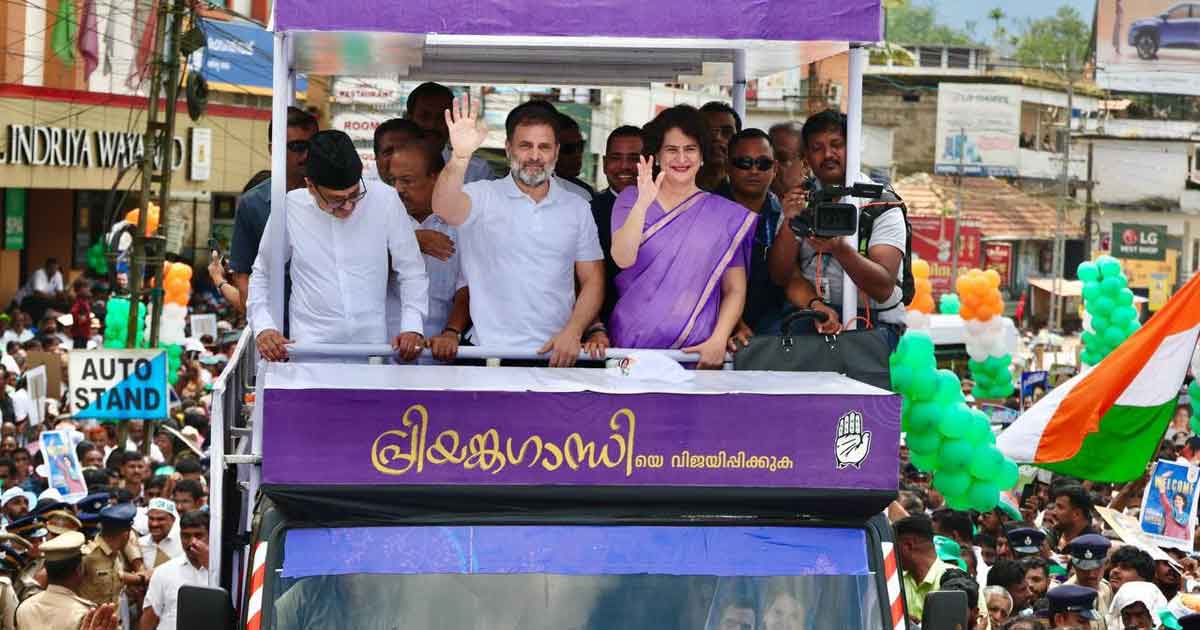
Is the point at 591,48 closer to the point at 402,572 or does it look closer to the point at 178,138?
the point at 402,572

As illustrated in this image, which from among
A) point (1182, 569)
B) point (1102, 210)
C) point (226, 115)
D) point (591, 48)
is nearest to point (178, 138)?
point (226, 115)

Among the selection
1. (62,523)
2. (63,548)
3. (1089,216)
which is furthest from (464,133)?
(1089,216)

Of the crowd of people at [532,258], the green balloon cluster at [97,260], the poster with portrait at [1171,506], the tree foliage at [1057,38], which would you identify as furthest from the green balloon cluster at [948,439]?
the tree foliage at [1057,38]

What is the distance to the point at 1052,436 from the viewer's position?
1519 centimetres

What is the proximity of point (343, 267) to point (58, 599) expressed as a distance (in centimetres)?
355

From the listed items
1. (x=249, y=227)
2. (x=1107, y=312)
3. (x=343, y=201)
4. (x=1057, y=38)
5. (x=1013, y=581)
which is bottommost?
(x=1013, y=581)

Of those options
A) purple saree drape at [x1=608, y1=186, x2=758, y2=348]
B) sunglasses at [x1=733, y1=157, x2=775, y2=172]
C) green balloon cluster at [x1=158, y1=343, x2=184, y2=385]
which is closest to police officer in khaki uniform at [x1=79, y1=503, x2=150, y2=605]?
sunglasses at [x1=733, y1=157, x2=775, y2=172]

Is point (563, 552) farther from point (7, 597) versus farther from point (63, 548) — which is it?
point (7, 597)

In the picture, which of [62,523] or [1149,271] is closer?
[62,523]

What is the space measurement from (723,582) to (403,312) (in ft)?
6.43

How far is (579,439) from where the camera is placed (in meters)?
5.77

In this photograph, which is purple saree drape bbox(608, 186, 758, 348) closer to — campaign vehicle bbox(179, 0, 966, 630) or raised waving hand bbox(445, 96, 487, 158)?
raised waving hand bbox(445, 96, 487, 158)

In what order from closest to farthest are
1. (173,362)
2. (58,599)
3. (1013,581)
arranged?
1. (58,599)
2. (1013,581)
3. (173,362)

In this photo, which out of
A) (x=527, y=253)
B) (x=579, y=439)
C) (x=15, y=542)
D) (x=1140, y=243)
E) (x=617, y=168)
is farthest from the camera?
(x=1140, y=243)
